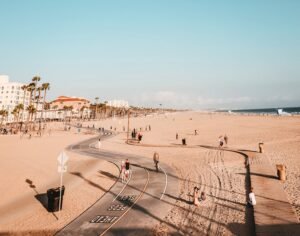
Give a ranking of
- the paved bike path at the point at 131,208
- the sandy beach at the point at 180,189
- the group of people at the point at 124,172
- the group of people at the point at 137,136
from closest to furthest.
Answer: the paved bike path at the point at 131,208, the sandy beach at the point at 180,189, the group of people at the point at 124,172, the group of people at the point at 137,136

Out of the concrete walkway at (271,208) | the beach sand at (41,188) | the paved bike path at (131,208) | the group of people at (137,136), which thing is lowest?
the beach sand at (41,188)

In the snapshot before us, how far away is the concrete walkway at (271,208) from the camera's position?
11.1 m

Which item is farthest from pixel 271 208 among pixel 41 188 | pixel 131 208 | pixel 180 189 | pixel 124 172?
pixel 41 188

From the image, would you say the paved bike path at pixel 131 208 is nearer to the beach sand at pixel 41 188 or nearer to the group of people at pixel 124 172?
the group of people at pixel 124 172

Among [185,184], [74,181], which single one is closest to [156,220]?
[185,184]

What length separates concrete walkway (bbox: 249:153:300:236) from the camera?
36.5ft

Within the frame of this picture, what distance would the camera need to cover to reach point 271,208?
13445 mm

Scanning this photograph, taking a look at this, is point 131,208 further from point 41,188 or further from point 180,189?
point 41,188

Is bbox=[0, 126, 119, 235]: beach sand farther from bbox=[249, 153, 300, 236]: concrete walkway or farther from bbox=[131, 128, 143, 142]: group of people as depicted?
bbox=[131, 128, 143, 142]: group of people

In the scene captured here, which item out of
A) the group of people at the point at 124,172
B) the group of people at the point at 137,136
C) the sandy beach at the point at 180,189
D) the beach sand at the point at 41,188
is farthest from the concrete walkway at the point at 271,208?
the group of people at the point at 137,136

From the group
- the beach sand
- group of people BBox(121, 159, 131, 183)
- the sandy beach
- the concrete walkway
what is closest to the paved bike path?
group of people BBox(121, 159, 131, 183)

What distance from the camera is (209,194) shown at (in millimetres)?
16578

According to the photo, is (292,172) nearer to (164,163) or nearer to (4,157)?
(164,163)

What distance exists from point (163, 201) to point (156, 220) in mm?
2740
